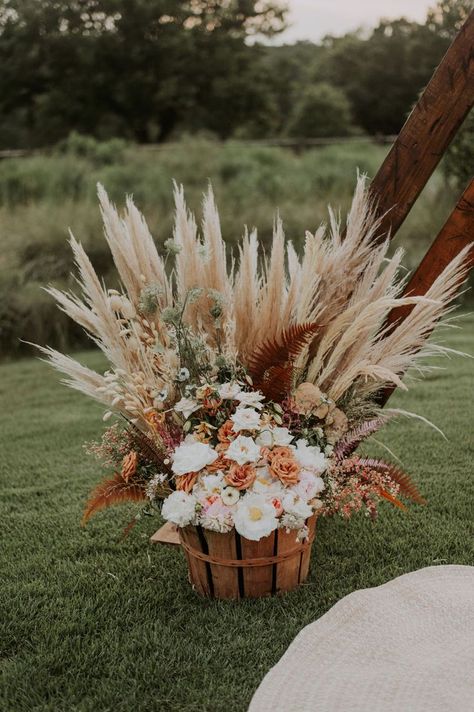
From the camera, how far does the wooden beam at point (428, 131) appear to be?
2502mm

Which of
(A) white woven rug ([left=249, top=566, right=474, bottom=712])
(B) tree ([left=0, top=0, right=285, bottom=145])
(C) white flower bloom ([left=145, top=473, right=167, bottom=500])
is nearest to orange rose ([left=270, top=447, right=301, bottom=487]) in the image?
(C) white flower bloom ([left=145, top=473, right=167, bottom=500])

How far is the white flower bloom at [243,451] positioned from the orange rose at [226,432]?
0.07m

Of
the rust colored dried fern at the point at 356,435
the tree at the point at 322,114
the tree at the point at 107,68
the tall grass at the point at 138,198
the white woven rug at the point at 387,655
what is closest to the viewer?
the white woven rug at the point at 387,655

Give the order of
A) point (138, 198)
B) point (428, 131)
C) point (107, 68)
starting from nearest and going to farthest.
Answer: point (428, 131)
point (138, 198)
point (107, 68)

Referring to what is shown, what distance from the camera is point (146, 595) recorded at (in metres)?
2.59

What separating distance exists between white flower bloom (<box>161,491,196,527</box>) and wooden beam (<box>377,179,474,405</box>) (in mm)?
872

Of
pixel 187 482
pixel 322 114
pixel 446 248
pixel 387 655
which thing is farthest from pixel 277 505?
pixel 322 114

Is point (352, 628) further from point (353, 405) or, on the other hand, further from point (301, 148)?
point (301, 148)

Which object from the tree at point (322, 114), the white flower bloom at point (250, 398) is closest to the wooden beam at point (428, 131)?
the white flower bloom at point (250, 398)

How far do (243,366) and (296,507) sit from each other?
1.66 ft

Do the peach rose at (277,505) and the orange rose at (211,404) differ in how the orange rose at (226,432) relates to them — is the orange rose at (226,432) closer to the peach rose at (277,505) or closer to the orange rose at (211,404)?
the orange rose at (211,404)

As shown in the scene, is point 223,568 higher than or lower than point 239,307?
lower

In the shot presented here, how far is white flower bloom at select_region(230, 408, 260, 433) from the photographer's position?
88.5 inches

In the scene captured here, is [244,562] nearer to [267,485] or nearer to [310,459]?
[267,485]
